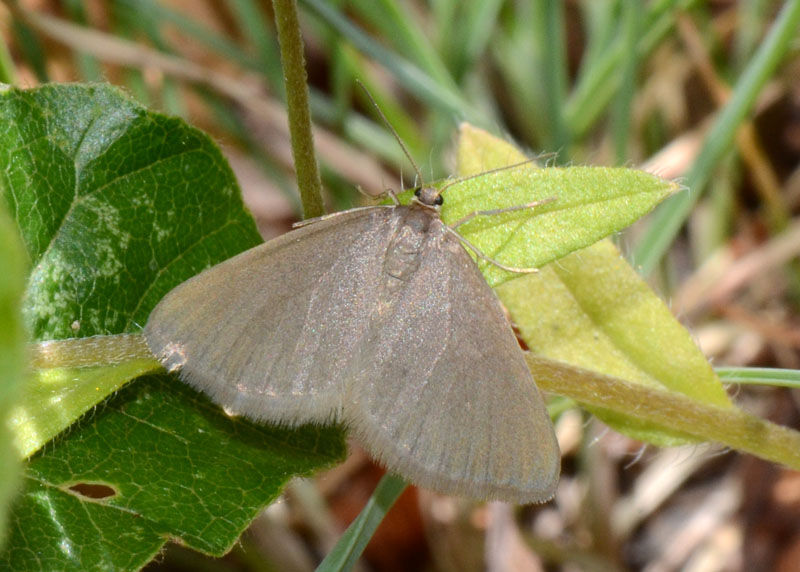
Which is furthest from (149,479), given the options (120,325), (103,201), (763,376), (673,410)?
(763,376)

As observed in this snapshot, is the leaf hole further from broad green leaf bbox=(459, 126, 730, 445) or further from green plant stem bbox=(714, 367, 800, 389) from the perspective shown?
green plant stem bbox=(714, 367, 800, 389)

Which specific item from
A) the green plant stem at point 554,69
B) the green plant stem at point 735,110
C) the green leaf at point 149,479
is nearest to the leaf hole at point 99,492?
the green leaf at point 149,479

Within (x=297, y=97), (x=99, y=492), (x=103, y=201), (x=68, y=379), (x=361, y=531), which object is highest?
(x=297, y=97)

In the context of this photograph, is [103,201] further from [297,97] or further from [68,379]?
[297,97]

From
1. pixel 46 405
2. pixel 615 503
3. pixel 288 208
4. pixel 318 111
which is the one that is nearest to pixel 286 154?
Result: pixel 288 208

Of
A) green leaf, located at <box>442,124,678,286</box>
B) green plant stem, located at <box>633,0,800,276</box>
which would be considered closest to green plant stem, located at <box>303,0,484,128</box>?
green plant stem, located at <box>633,0,800,276</box>

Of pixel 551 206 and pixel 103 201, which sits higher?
pixel 103 201
